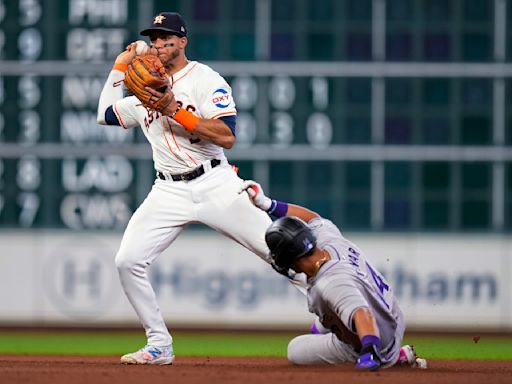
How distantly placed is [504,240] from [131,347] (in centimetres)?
410

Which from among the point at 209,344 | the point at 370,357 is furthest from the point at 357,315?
the point at 209,344

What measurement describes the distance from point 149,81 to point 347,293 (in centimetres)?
171

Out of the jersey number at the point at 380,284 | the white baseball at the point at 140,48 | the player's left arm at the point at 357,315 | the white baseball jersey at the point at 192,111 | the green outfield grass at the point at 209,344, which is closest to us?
the player's left arm at the point at 357,315

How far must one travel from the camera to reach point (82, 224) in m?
12.0

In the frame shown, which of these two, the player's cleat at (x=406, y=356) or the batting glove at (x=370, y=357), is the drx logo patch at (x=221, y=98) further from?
the batting glove at (x=370, y=357)

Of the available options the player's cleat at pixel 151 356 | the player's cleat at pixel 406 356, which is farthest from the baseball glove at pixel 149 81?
the player's cleat at pixel 406 356

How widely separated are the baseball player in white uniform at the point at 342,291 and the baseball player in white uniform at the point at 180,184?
56cm

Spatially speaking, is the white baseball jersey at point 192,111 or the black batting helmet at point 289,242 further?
the white baseball jersey at point 192,111

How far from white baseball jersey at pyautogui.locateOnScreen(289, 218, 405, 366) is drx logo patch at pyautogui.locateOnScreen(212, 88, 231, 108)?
0.90 meters

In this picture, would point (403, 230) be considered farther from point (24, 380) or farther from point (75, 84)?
point (24, 380)

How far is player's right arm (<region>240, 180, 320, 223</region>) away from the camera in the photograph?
6.29m

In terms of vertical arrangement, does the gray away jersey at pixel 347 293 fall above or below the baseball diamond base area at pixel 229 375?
above

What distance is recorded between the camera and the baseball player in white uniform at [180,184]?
6.54 metres

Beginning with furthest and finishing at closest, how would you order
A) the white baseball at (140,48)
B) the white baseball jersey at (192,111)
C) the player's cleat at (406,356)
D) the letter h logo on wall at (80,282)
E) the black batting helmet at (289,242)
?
the letter h logo on wall at (80,282) < the white baseball at (140,48) < the white baseball jersey at (192,111) < the player's cleat at (406,356) < the black batting helmet at (289,242)
